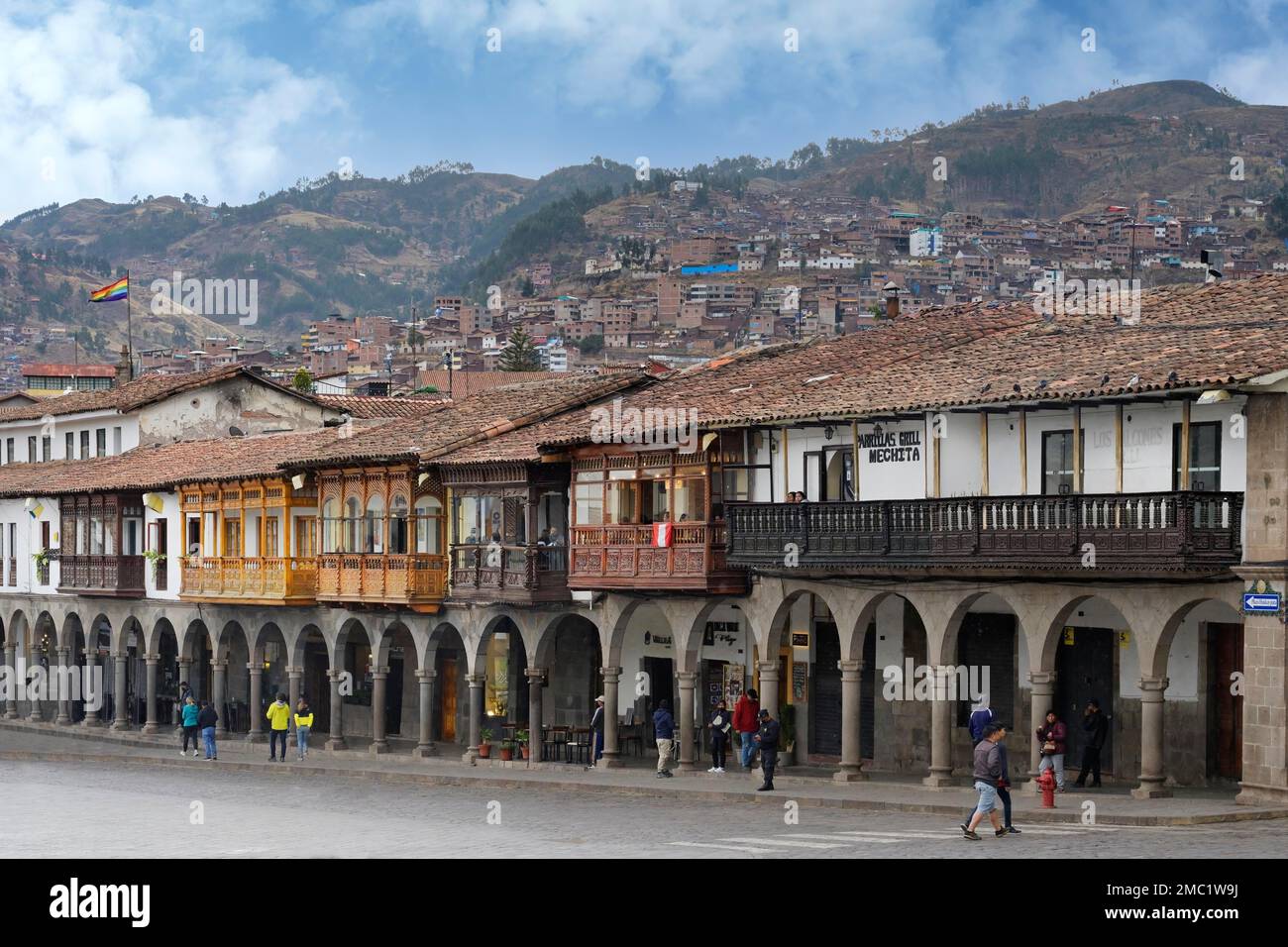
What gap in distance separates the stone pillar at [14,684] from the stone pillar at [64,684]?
2576mm

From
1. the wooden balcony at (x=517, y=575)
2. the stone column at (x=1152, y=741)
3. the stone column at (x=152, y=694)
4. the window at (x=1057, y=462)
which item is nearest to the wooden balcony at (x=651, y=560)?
the wooden balcony at (x=517, y=575)

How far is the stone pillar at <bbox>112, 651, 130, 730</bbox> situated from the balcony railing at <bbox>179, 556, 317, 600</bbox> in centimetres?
421

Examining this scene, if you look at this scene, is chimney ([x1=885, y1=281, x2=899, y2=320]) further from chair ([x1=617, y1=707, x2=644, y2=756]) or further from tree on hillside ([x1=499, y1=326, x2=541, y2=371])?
tree on hillside ([x1=499, y1=326, x2=541, y2=371])

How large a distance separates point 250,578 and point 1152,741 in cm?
2682

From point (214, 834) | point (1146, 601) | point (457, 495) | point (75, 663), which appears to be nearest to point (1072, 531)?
point (1146, 601)

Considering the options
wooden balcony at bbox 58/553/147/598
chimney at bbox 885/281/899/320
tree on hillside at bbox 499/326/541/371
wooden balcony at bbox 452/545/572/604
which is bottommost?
wooden balcony at bbox 58/553/147/598

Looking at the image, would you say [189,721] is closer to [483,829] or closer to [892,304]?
[892,304]

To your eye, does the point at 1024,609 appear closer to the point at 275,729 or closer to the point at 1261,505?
the point at 1261,505

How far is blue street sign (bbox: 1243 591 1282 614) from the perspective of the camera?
93.2 ft

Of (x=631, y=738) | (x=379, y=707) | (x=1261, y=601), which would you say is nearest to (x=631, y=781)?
(x=631, y=738)

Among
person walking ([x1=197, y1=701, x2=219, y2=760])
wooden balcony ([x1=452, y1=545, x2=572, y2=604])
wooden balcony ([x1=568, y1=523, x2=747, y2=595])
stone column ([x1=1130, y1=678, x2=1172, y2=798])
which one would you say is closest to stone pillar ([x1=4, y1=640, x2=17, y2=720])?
person walking ([x1=197, y1=701, x2=219, y2=760])

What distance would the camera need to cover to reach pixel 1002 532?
105 ft

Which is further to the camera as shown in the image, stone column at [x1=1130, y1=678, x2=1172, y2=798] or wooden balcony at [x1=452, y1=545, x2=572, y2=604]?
wooden balcony at [x1=452, y1=545, x2=572, y2=604]

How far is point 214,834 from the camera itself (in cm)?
2994
